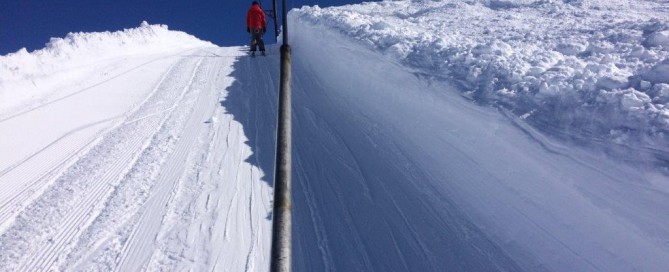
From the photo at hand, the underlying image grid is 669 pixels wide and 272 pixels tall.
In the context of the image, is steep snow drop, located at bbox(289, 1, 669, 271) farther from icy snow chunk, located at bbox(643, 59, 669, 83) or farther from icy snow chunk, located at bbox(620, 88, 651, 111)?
icy snow chunk, located at bbox(643, 59, 669, 83)

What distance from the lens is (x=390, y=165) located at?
5.84 m

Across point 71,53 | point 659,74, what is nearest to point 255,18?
point 71,53

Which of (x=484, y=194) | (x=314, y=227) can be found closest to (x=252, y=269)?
(x=314, y=227)

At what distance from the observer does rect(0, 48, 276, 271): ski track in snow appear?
429 centimetres

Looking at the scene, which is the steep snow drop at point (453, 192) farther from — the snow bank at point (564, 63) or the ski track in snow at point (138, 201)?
the ski track in snow at point (138, 201)

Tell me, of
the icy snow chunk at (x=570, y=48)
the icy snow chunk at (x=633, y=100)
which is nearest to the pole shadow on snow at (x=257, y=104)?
the icy snow chunk at (x=633, y=100)

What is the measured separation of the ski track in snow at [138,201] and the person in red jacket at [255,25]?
583 centimetres

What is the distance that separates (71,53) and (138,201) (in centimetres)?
1102

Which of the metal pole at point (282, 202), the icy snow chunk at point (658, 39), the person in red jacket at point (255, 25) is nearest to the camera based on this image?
the metal pole at point (282, 202)

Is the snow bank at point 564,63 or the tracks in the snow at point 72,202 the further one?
the tracks in the snow at point 72,202

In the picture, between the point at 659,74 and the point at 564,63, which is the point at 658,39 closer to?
the point at 564,63

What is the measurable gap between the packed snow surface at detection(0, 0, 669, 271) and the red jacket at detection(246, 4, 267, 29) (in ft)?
16.1

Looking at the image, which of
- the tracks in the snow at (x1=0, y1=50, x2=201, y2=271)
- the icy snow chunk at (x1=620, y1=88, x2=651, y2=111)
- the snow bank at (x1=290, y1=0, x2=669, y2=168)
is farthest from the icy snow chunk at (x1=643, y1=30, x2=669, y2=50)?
the tracks in the snow at (x1=0, y1=50, x2=201, y2=271)

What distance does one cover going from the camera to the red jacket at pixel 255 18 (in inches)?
531
